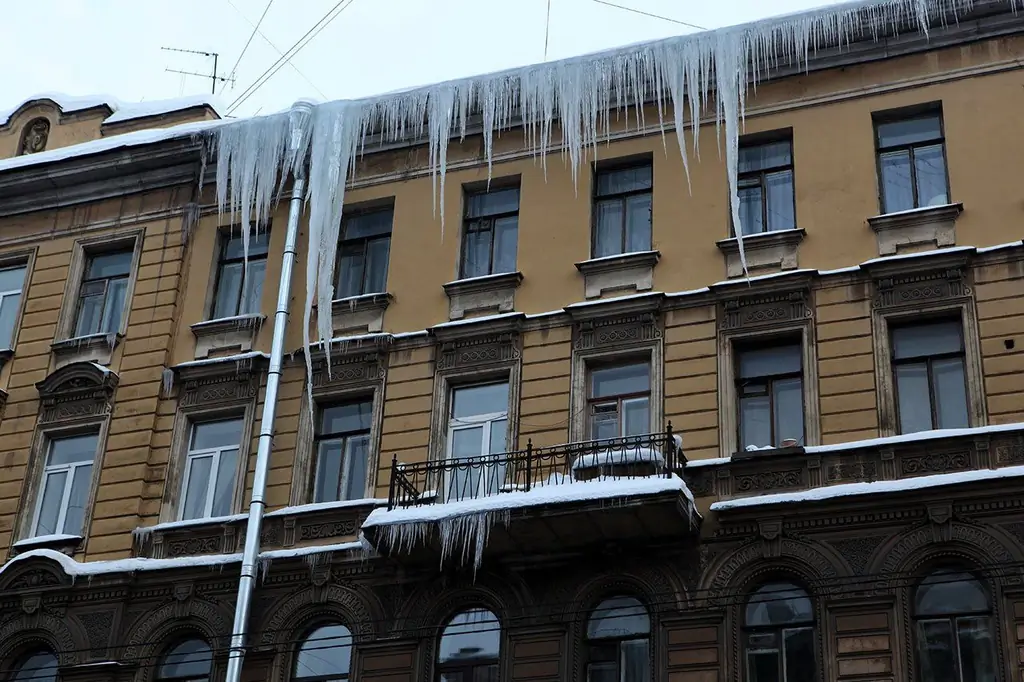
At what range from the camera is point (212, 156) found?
890 inches

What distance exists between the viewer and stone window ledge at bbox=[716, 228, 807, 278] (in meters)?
18.7

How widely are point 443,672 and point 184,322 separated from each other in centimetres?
708

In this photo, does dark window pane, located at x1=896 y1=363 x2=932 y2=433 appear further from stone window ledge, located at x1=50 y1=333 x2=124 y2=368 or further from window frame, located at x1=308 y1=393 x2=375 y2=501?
stone window ledge, located at x1=50 y1=333 x2=124 y2=368

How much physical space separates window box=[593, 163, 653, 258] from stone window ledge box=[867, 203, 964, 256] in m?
3.17

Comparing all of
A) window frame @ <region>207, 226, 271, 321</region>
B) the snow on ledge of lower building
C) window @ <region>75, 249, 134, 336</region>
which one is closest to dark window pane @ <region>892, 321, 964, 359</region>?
the snow on ledge of lower building

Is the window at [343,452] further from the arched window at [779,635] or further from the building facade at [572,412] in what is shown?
the arched window at [779,635]

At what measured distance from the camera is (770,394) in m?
18.2

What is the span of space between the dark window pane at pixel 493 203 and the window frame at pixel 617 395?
3050 millimetres

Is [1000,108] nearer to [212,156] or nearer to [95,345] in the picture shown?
[212,156]

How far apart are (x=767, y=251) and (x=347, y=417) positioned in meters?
6.21

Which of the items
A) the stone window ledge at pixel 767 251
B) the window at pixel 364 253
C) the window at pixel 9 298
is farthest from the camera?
the window at pixel 9 298

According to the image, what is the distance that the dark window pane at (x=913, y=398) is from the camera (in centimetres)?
1731

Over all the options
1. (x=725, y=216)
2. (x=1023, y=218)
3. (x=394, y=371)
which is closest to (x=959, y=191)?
(x=1023, y=218)

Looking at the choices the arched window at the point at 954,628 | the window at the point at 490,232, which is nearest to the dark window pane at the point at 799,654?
the arched window at the point at 954,628
